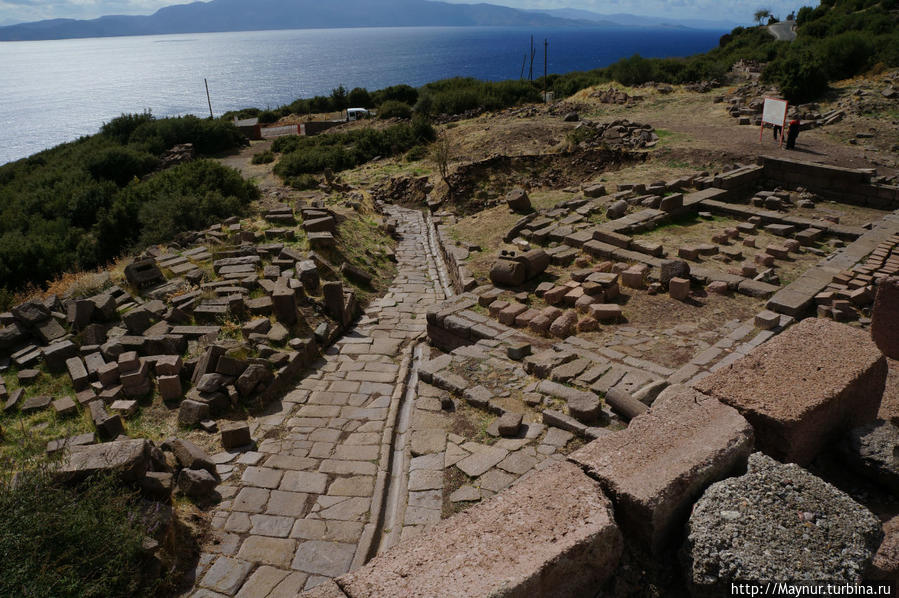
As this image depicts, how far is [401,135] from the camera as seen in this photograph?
29672 mm

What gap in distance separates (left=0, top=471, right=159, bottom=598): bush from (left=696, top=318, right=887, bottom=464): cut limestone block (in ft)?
15.5

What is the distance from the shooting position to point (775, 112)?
19000mm

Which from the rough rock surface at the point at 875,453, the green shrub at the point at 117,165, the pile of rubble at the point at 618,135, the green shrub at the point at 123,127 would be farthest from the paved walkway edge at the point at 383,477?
the green shrub at the point at 123,127

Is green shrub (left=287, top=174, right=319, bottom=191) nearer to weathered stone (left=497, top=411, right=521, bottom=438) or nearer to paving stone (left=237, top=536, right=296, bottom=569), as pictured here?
weathered stone (left=497, top=411, right=521, bottom=438)

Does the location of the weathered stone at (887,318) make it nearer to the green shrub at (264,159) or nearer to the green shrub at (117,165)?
the green shrub at (264,159)

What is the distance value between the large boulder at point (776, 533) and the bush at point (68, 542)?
13.3 ft

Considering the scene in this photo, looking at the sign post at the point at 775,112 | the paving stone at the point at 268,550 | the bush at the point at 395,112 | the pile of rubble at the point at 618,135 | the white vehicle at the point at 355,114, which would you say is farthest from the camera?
the white vehicle at the point at 355,114

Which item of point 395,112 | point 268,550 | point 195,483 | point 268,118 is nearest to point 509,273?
point 195,483

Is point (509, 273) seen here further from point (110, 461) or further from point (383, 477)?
point (110, 461)

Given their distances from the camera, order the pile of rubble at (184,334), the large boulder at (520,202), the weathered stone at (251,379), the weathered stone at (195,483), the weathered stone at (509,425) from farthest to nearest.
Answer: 1. the large boulder at (520,202)
2. the weathered stone at (251,379)
3. the pile of rubble at (184,334)
4. the weathered stone at (509,425)
5. the weathered stone at (195,483)

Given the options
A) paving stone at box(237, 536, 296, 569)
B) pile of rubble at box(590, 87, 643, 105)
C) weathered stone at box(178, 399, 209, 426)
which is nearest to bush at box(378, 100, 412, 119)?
pile of rubble at box(590, 87, 643, 105)

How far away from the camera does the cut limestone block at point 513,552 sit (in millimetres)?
3004

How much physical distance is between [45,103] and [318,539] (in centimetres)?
12753

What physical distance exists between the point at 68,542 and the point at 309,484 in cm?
257
